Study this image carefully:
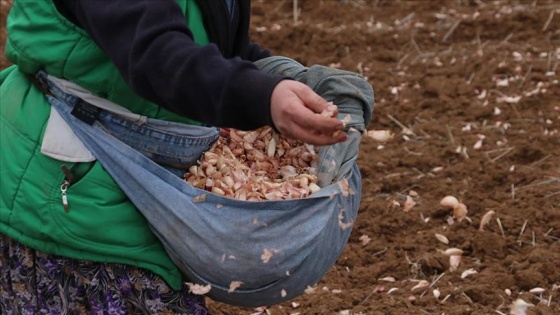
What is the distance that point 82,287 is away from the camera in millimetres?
1989

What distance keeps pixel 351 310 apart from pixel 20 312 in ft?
3.78

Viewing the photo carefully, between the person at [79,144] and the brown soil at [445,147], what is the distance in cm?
102

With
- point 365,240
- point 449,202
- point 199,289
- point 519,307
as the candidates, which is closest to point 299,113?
point 199,289

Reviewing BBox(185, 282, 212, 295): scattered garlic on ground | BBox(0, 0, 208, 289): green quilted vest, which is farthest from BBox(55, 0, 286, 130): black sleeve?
BBox(185, 282, 212, 295): scattered garlic on ground

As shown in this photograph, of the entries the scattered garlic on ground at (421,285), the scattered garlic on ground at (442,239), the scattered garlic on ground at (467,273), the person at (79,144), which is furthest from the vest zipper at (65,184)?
the scattered garlic on ground at (442,239)

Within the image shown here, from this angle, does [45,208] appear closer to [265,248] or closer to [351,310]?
[265,248]

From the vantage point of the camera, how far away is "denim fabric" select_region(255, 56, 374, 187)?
79.3 inches

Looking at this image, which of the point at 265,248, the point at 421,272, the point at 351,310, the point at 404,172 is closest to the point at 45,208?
the point at 265,248

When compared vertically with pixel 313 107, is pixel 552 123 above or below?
below

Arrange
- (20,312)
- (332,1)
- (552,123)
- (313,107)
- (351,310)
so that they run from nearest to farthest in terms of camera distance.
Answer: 1. (313,107)
2. (20,312)
3. (351,310)
4. (552,123)
5. (332,1)

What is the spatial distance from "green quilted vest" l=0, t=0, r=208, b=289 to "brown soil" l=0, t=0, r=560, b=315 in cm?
109

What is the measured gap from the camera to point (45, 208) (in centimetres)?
191

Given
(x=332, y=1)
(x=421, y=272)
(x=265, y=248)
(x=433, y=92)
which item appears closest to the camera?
(x=265, y=248)

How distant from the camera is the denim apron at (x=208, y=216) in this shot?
6.18ft
